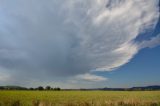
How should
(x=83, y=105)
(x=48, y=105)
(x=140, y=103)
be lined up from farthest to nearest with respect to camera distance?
1. (x=140, y=103)
2. (x=83, y=105)
3. (x=48, y=105)

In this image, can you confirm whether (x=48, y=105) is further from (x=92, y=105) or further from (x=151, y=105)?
(x=151, y=105)

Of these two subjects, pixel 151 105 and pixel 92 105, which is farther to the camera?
pixel 151 105

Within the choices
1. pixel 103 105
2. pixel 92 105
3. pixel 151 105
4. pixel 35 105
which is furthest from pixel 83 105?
pixel 151 105

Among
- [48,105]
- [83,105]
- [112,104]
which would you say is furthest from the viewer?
[112,104]

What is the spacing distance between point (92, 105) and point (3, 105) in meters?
6.05

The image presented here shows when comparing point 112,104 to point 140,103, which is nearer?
point 112,104

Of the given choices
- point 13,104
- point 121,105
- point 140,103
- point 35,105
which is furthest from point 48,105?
point 140,103

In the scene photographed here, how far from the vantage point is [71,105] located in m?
17.4

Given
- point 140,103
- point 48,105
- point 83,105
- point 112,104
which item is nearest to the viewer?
point 48,105

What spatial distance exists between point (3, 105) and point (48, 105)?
9.66 ft

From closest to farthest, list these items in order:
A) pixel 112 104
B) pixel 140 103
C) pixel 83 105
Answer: pixel 83 105 < pixel 112 104 < pixel 140 103

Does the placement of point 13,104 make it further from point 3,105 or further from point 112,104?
point 112,104

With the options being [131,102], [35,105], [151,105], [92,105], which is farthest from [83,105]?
[151,105]

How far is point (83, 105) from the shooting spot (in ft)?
58.7
